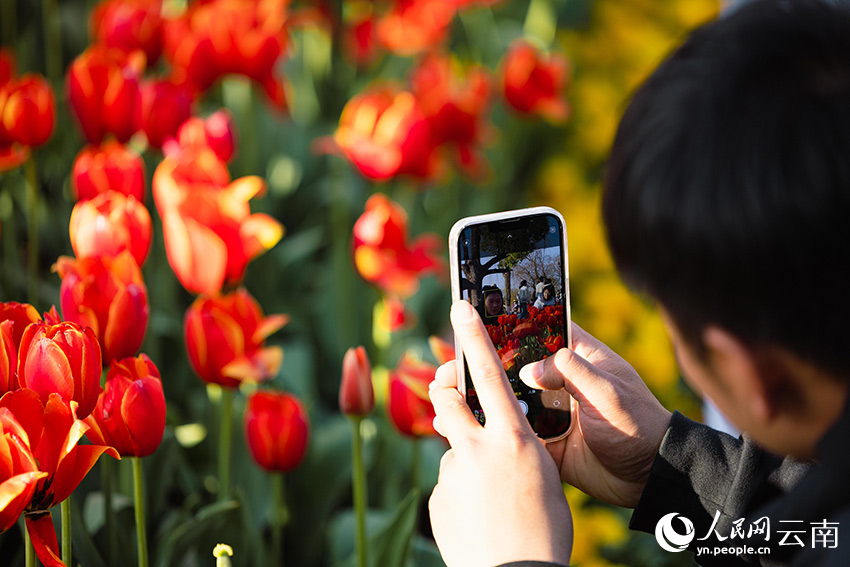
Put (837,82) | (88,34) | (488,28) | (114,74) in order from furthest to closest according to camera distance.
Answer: (488,28) → (88,34) → (114,74) → (837,82)

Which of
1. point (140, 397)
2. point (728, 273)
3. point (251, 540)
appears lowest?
point (251, 540)

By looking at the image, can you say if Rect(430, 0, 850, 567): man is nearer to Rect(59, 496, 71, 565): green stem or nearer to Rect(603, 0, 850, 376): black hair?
Rect(603, 0, 850, 376): black hair

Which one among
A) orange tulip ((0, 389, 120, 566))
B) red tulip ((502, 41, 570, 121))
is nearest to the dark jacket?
orange tulip ((0, 389, 120, 566))

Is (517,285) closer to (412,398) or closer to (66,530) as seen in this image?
(412,398)

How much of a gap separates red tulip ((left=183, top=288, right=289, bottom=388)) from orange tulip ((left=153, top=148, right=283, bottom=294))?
0.06m

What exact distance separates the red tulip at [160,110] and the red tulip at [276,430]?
51cm

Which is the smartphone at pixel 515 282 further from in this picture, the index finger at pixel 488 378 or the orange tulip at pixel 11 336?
the orange tulip at pixel 11 336

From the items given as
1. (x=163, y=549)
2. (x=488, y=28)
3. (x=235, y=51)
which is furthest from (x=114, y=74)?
(x=488, y=28)

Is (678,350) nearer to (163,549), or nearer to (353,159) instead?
(163,549)

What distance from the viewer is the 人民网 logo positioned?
750mm

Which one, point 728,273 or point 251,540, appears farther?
point 251,540

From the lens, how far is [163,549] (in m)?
0.81

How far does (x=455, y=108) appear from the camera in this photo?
4.85ft

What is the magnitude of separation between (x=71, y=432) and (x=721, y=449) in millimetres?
555
